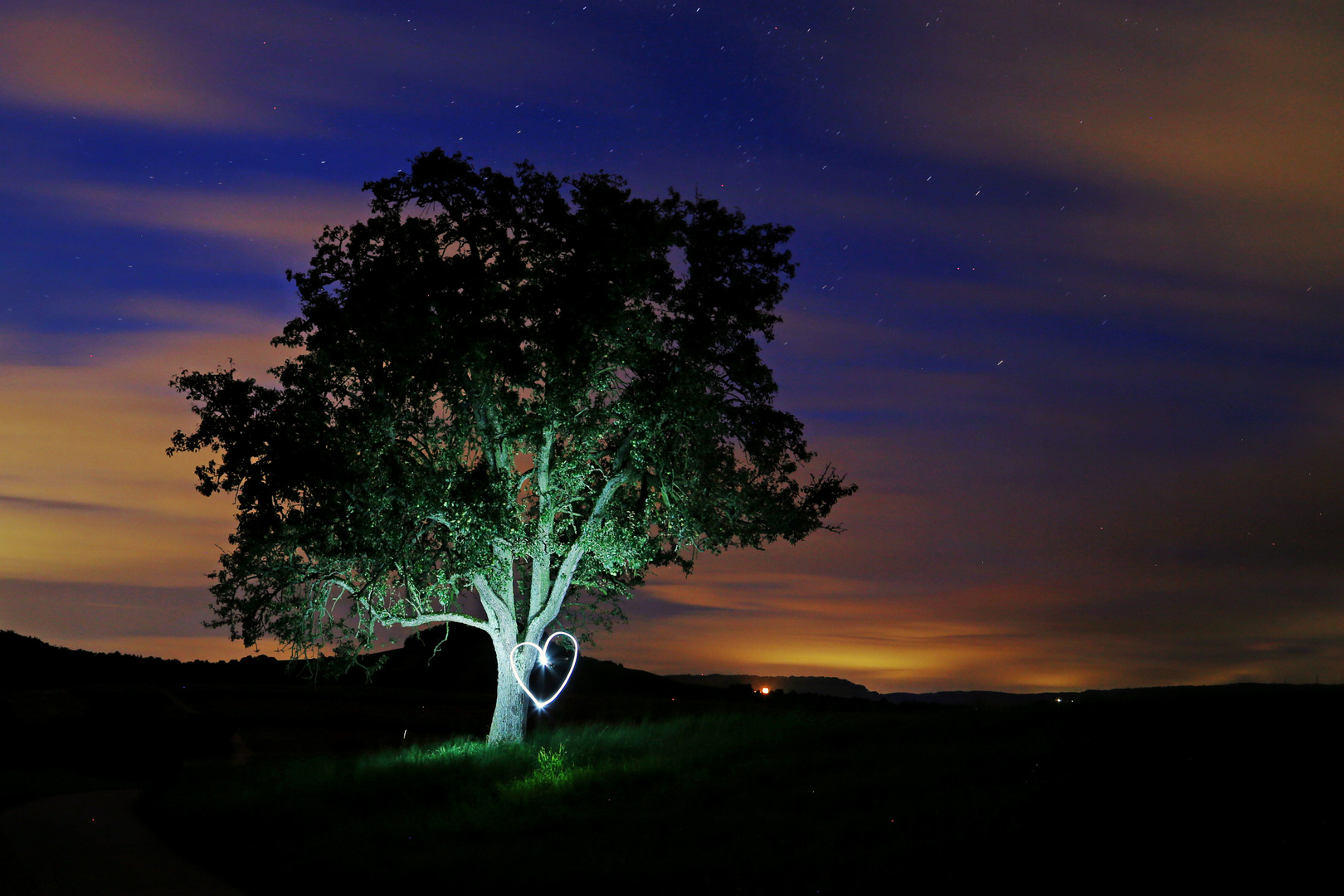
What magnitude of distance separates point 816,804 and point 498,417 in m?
14.2

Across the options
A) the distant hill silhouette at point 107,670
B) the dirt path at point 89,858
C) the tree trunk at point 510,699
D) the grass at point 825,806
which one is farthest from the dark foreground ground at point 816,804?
the distant hill silhouette at point 107,670

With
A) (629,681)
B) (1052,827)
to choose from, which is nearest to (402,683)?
A: (629,681)

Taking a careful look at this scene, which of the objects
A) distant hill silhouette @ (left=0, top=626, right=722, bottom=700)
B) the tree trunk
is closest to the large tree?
the tree trunk

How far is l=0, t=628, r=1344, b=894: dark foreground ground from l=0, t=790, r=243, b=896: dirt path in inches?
15.0

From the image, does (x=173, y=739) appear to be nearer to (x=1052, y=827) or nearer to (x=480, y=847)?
(x=480, y=847)

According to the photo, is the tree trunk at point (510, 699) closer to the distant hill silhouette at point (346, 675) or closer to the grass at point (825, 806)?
the grass at point (825, 806)

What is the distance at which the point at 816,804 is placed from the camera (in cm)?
1471

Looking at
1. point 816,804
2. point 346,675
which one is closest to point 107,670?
point 346,675

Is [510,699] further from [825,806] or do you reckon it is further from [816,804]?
[825,806]

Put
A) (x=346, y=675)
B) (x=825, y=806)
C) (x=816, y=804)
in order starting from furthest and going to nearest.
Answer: (x=346, y=675) < (x=816, y=804) < (x=825, y=806)

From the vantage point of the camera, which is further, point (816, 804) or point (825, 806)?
point (816, 804)

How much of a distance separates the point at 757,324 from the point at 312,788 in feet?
51.2

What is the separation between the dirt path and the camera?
13258 mm

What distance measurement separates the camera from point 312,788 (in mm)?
20766
